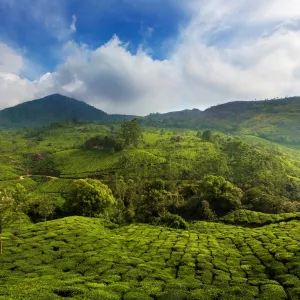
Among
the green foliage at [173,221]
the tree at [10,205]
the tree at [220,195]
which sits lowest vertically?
the green foliage at [173,221]

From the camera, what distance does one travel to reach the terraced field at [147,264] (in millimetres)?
28672

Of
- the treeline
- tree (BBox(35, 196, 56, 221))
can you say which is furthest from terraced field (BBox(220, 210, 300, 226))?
tree (BBox(35, 196, 56, 221))

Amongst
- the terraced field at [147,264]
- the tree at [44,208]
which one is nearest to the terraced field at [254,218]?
the terraced field at [147,264]

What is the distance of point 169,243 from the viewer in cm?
5534

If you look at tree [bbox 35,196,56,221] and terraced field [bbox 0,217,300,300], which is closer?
terraced field [bbox 0,217,300,300]

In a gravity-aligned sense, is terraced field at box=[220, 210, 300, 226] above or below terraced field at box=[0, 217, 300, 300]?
below

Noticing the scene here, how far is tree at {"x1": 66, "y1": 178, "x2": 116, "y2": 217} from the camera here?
303 ft

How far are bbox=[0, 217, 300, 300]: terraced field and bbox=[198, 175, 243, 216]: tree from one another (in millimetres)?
33765

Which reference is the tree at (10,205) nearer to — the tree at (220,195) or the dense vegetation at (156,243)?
the dense vegetation at (156,243)

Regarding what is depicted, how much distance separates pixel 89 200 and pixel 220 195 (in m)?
46.8

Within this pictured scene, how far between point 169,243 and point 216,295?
27.2m

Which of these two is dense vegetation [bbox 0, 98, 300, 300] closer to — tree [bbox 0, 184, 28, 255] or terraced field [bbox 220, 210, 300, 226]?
tree [bbox 0, 184, 28, 255]

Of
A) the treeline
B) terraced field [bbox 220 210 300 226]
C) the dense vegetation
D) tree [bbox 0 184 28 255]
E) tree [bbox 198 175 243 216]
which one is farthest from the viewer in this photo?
tree [bbox 198 175 243 216]

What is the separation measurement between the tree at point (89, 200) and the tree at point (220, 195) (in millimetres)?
36392
